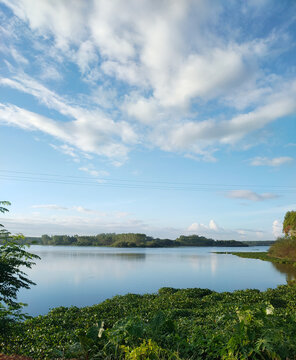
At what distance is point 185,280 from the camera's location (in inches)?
1090

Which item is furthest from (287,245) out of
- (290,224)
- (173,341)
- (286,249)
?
(173,341)

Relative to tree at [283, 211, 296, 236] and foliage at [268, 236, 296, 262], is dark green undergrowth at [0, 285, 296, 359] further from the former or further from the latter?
tree at [283, 211, 296, 236]

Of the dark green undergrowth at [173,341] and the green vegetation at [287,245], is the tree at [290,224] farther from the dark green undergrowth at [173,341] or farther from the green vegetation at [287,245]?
the dark green undergrowth at [173,341]

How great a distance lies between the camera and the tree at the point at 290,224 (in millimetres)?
50062

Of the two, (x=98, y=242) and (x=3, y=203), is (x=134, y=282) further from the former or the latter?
(x=98, y=242)

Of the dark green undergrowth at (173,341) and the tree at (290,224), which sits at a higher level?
the tree at (290,224)

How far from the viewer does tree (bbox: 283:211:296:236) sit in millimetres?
50062

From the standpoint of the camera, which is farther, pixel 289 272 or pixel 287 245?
pixel 287 245

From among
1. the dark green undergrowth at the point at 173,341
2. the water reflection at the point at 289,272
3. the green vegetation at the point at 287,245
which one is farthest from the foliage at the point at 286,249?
the dark green undergrowth at the point at 173,341

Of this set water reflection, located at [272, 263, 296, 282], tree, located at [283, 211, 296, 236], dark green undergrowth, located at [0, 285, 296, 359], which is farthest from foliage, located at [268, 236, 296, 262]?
dark green undergrowth, located at [0, 285, 296, 359]

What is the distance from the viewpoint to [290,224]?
52688 mm

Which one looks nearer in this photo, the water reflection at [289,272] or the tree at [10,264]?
the tree at [10,264]

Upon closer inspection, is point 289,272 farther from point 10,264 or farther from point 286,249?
point 10,264

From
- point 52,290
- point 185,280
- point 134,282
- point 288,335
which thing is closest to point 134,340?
point 288,335
